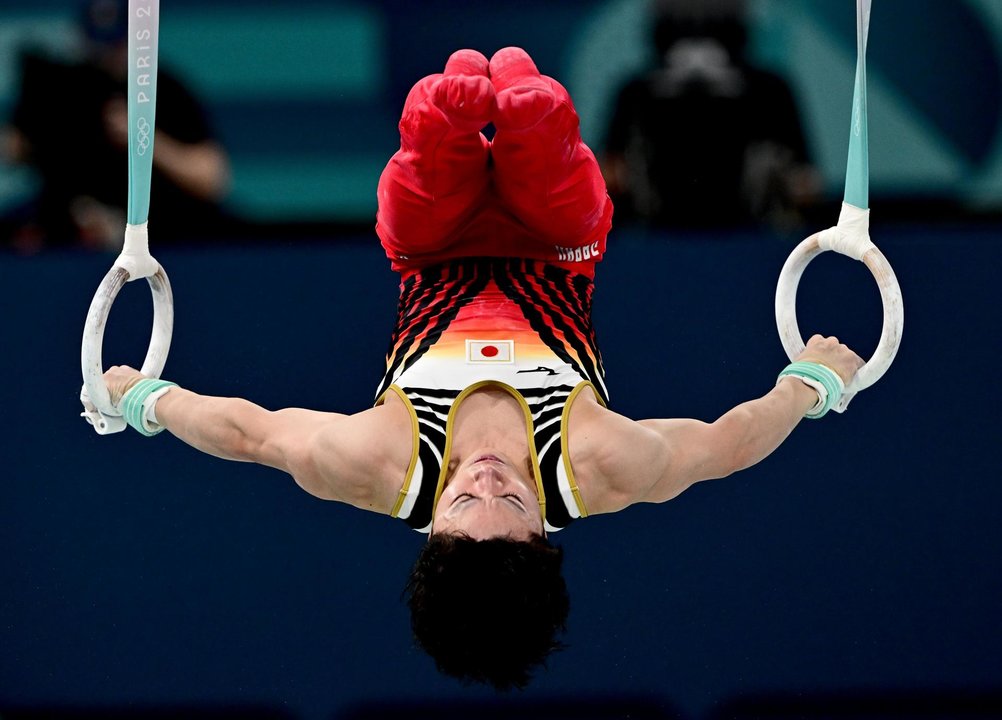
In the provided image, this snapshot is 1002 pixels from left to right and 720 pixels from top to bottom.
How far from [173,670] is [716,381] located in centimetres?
172

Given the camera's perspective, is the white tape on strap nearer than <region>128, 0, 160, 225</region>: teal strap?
No

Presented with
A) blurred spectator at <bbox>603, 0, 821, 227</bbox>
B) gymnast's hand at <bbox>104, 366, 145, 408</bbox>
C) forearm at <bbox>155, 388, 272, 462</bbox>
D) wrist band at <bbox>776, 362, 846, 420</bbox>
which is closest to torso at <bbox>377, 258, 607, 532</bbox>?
forearm at <bbox>155, 388, 272, 462</bbox>

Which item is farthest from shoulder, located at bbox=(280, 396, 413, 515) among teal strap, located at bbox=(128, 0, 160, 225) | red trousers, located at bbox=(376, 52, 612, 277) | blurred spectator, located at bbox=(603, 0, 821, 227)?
blurred spectator, located at bbox=(603, 0, 821, 227)

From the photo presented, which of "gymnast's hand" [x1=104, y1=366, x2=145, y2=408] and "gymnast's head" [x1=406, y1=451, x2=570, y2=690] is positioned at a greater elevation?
"gymnast's hand" [x1=104, y1=366, x2=145, y2=408]

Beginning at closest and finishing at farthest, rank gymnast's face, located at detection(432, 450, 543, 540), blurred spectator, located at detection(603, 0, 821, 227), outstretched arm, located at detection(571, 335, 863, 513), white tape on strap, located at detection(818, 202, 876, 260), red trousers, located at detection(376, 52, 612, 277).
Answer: gymnast's face, located at detection(432, 450, 543, 540)
outstretched arm, located at detection(571, 335, 863, 513)
red trousers, located at detection(376, 52, 612, 277)
white tape on strap, located at detection(818, 202, 876, 260)
blurred spectator, located at detection(603, 0, 821, 227)

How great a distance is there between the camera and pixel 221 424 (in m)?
2.46

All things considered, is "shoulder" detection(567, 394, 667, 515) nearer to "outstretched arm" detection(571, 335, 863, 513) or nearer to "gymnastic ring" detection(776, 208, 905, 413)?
"outstretched arm" detection(571, 335, 863, 513)

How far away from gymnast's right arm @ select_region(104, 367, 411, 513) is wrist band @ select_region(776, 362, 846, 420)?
32.8 inches

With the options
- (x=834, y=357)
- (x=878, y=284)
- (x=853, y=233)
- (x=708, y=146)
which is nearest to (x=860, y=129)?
(x=853, y=233)

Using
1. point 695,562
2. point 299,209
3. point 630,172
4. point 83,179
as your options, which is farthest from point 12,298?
point 695,562

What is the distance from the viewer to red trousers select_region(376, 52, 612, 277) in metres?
2.43

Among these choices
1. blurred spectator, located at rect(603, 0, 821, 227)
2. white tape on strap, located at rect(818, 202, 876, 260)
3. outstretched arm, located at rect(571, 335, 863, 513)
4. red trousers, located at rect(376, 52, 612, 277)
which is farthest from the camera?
blurred spectator, located at rect(603, 0, 821, 227)

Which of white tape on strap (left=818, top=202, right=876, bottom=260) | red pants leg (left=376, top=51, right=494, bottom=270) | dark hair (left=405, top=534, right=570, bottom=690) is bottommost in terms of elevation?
dark hair (left=405, top=534, right=570, bottom=690)

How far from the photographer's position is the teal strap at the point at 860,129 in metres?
2.48
